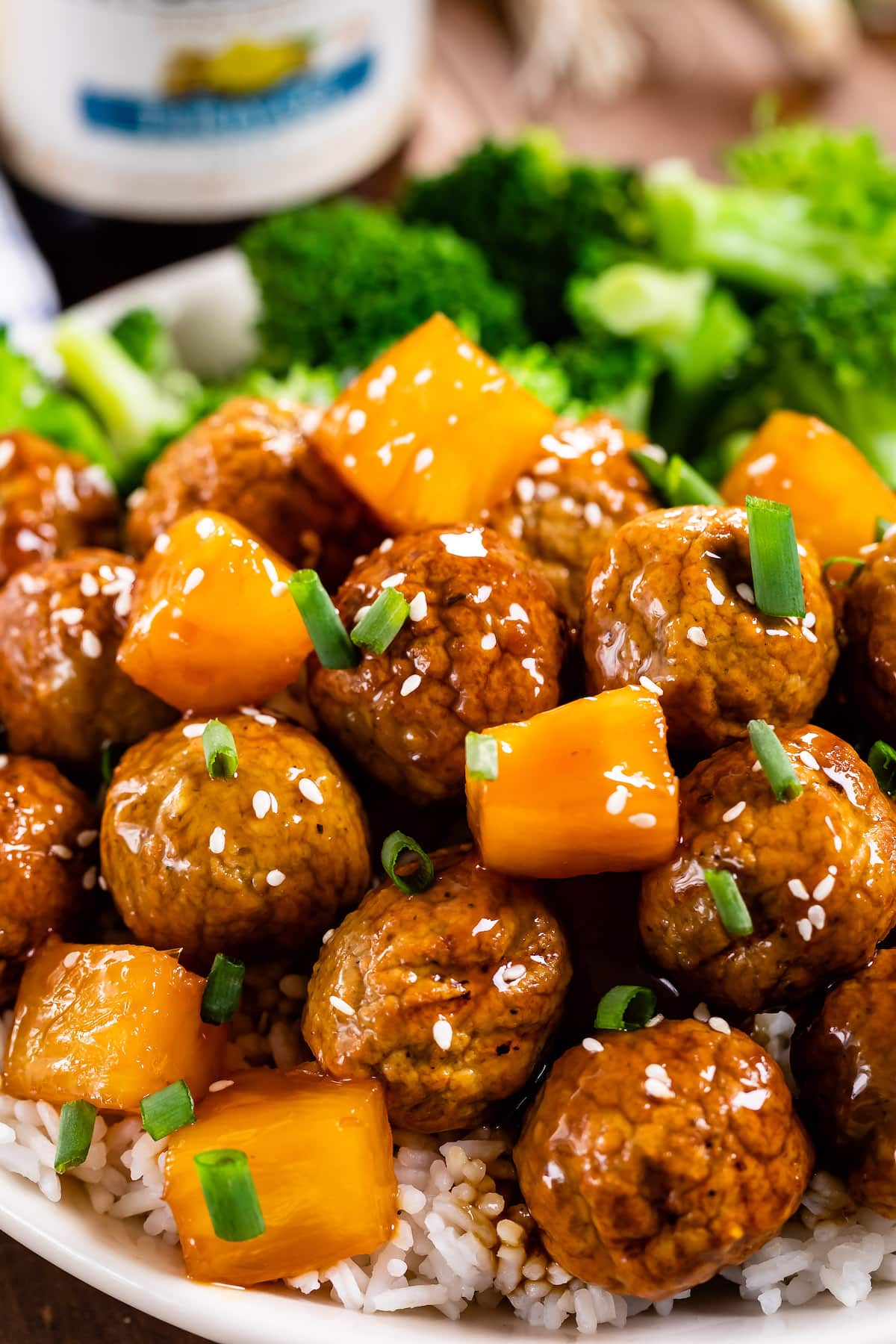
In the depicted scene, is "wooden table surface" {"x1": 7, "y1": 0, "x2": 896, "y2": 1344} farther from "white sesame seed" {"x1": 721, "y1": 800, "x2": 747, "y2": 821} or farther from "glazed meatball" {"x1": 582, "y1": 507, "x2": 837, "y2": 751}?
"white sesame seed" {"x1": 721, "y1": 800, "x2": 747, "y2": 821}

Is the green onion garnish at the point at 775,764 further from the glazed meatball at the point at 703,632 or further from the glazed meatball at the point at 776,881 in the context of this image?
the glazed meatball at the point at 703,632

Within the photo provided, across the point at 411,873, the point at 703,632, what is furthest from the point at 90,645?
the point at 703,632

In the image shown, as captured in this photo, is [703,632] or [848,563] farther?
[848,563]

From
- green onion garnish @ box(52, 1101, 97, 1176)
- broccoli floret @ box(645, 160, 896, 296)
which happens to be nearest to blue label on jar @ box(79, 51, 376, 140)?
broccoli floret @ box(645, 160, 896, 296)

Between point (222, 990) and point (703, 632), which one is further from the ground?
point (703, 632)

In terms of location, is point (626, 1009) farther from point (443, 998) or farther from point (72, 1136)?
point (72, 1136)

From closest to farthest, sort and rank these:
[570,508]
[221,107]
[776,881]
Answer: [776,881] < [570,508] < [221,107]
